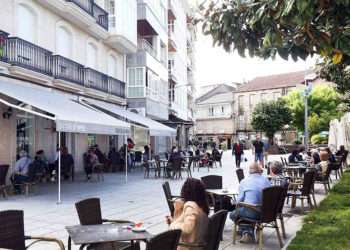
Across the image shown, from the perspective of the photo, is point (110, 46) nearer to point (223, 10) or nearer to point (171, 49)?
point (171, 49)

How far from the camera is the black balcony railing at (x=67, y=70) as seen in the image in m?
17.8

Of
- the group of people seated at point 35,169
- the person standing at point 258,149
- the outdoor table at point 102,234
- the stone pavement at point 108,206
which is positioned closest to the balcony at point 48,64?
the group of people seated at point 35,169

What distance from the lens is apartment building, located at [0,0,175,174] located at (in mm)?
14148

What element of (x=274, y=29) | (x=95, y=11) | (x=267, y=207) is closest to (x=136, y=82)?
(x=95, y=11)

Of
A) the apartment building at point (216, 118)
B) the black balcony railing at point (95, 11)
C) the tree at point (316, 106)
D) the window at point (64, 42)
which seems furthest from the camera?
the apartment building at point (216, 118)

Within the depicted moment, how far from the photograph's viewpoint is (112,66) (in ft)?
84.2

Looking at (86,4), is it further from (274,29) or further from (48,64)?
(274,29)

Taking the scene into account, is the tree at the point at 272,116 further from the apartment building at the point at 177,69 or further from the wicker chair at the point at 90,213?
the wicker chair at the point at 90,213

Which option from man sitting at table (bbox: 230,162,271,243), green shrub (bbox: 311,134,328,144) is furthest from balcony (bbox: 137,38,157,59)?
green shrub (bbox: 311,134,328,144)

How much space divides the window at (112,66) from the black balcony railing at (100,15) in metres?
2.77

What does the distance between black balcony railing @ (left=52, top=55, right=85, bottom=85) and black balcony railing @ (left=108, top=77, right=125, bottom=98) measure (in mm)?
3656

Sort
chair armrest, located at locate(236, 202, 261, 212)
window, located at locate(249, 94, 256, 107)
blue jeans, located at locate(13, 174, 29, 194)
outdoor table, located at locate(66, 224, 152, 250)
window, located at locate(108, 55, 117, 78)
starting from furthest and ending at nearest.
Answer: window, located at locate(249, 94, 256, 107) < window, located at locate(108, 55, 117, 78) < blue jeans, located at locate(13, 174, 29, 194) < chair armrest, located at locate(236, 202, 261, 212) < outdoor table, located at locate(66, 224, 152, 250)

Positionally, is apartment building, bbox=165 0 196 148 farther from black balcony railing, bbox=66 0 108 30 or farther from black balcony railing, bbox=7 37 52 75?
black balcony railing, bbox=7 37 52 75

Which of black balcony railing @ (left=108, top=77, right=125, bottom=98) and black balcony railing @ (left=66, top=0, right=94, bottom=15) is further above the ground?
black balcony railing @ (left=66, top=0, right=94, bottom=15)
